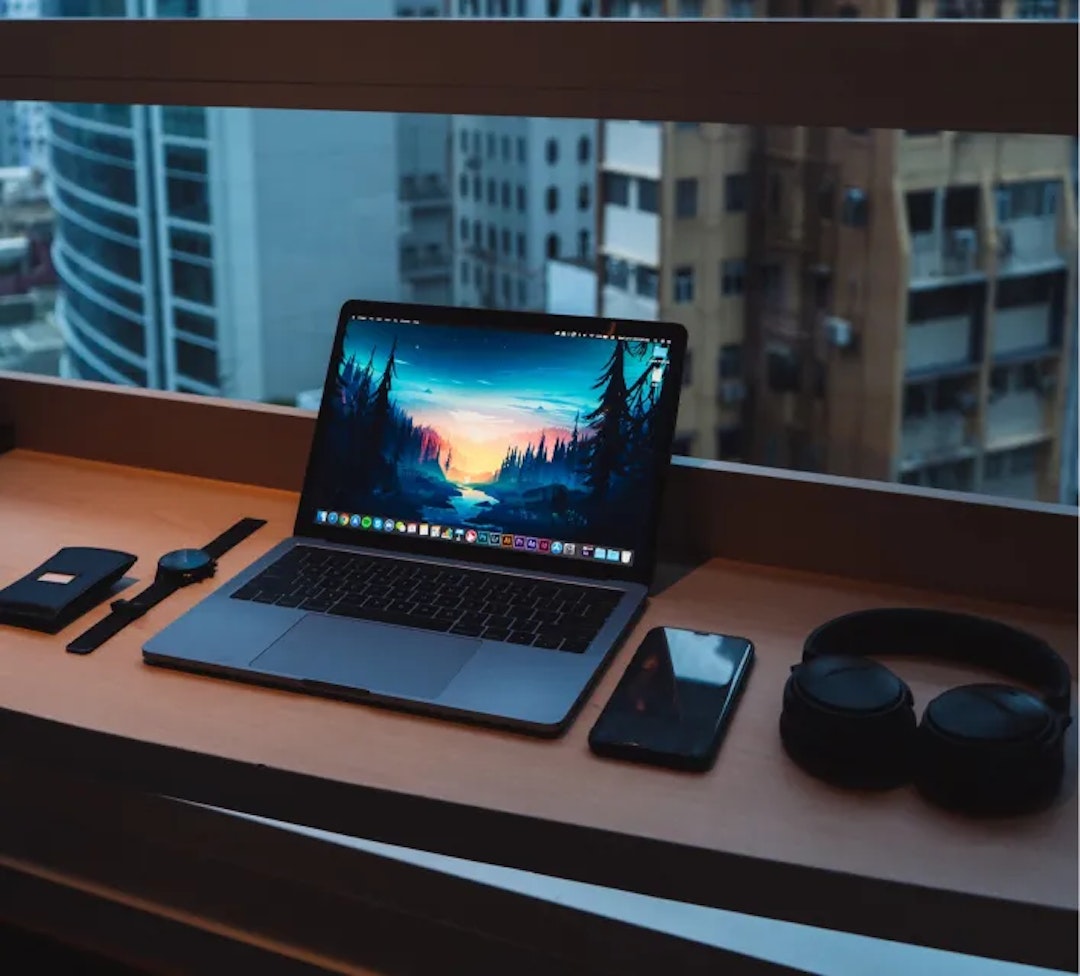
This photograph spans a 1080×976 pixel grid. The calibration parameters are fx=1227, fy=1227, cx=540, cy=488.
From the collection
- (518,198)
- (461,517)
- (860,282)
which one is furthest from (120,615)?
(860,282)

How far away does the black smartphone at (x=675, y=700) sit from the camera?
2.61 ft

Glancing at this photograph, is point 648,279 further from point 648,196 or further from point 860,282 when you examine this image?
point 860,282

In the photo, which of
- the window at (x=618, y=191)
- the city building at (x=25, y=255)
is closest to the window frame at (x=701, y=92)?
the city building at (x=25, y=255)

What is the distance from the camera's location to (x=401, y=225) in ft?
6.12

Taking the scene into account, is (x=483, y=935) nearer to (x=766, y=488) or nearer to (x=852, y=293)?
(x=766, y=488)

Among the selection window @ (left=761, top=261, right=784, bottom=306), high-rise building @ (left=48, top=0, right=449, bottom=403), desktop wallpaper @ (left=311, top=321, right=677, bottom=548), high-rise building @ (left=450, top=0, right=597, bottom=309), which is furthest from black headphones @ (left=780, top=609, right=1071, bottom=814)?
window @ (left=761, top=261, right=784, bottom=306)

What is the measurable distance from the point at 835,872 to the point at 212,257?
1.49m

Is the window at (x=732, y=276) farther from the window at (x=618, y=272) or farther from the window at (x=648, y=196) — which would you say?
the window at (x=618, y=272)

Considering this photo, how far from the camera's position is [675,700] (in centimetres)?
86

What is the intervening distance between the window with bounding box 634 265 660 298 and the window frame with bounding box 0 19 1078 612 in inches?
51.7

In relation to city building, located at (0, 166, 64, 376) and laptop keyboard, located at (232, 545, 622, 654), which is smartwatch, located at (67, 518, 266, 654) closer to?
laptop keyboard, located at (232, 545, 622, 654)

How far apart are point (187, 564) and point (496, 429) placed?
30cm

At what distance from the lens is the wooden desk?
671 mm

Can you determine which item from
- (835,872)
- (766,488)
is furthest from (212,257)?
(835,872)
